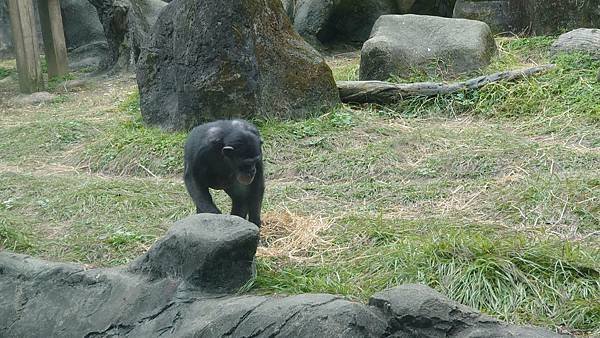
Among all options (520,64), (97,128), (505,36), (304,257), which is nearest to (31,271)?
(304,257)

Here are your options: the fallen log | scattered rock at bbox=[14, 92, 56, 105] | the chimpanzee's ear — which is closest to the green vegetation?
the fallen log

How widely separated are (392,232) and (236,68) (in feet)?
12.7

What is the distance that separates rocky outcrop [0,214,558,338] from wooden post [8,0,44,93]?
A: 27.9ft

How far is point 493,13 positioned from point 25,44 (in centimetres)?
787

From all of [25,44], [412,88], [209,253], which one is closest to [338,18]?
[25,44]

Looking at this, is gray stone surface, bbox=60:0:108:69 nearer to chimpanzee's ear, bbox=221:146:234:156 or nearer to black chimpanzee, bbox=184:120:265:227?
black chimpanzee, bbox=184:120:265:227

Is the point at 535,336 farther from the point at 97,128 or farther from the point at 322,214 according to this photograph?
the point at 97,128

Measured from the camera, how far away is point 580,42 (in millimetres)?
10656

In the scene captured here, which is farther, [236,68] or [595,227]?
[236,68]

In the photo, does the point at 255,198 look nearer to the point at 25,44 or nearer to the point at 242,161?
the point at 242,161

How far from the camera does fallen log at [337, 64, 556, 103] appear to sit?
970 cm

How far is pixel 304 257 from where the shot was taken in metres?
5.75

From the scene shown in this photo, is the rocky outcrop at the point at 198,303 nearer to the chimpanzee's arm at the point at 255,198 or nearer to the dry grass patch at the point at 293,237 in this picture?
the dry grass patch at the point at 293,237

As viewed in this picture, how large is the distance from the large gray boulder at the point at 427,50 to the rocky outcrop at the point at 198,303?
5.89 meters
